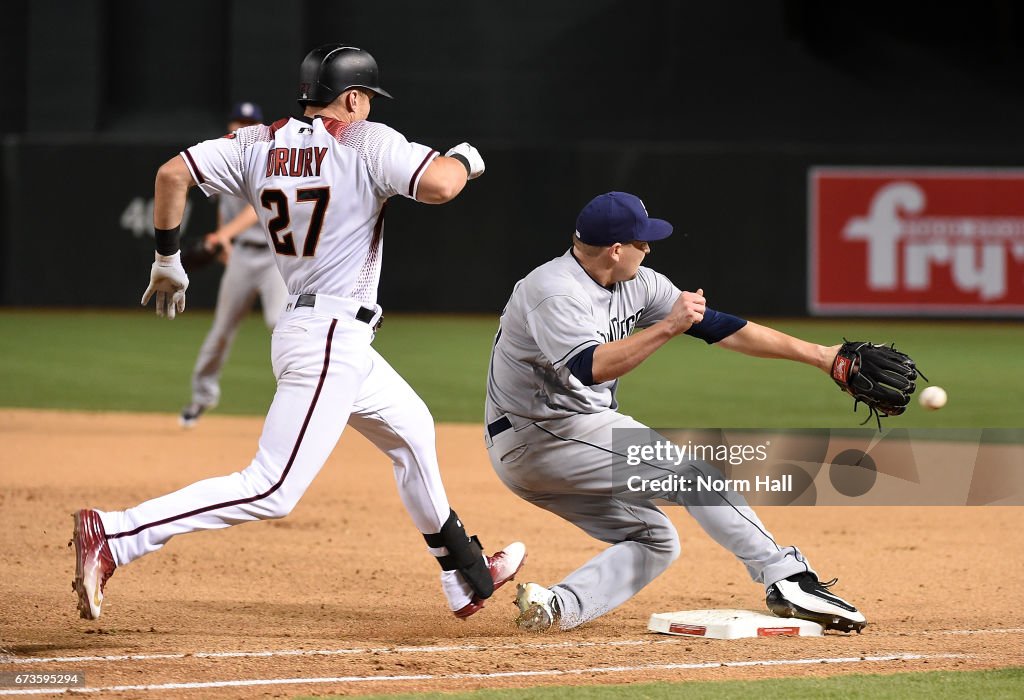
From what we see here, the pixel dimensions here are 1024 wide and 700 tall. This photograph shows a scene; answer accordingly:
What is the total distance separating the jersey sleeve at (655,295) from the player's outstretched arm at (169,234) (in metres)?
1.62

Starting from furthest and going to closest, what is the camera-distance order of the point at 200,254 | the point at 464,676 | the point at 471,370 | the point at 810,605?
the point at 471,370 → the point at 200,254 → the point at 810,605 → the point at 464,676

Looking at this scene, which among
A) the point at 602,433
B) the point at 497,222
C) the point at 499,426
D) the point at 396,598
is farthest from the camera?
the point at 497,222

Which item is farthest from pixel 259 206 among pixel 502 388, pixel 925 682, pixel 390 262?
pixel 390 262

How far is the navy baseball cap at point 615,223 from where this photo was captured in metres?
4.75

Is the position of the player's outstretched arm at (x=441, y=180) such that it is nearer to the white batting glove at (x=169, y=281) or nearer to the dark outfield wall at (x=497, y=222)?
the white batting glove at (x=169, y=281)

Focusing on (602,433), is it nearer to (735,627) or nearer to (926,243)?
(735,627)

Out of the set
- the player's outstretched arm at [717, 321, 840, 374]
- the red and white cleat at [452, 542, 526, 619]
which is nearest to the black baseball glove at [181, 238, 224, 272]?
the red and white cleat at [452, 542, 526, 619]

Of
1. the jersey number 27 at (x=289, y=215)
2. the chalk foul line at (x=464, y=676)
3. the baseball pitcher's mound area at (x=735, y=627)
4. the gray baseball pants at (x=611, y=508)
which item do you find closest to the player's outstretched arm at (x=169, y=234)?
the jersey number 27 at (x=289, y=215)

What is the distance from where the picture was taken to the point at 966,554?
21.7 ft

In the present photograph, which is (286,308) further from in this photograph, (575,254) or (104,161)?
(104,161)

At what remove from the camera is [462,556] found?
5.04 meters

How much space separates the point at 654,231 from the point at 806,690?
1632 millimetres

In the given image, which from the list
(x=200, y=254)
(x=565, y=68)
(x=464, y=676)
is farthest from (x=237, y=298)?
(x=565, y=68)

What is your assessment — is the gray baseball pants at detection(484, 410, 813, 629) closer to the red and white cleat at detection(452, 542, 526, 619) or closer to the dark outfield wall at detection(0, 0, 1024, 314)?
the red and white cleat at detection(452, 542, 526, 619)
